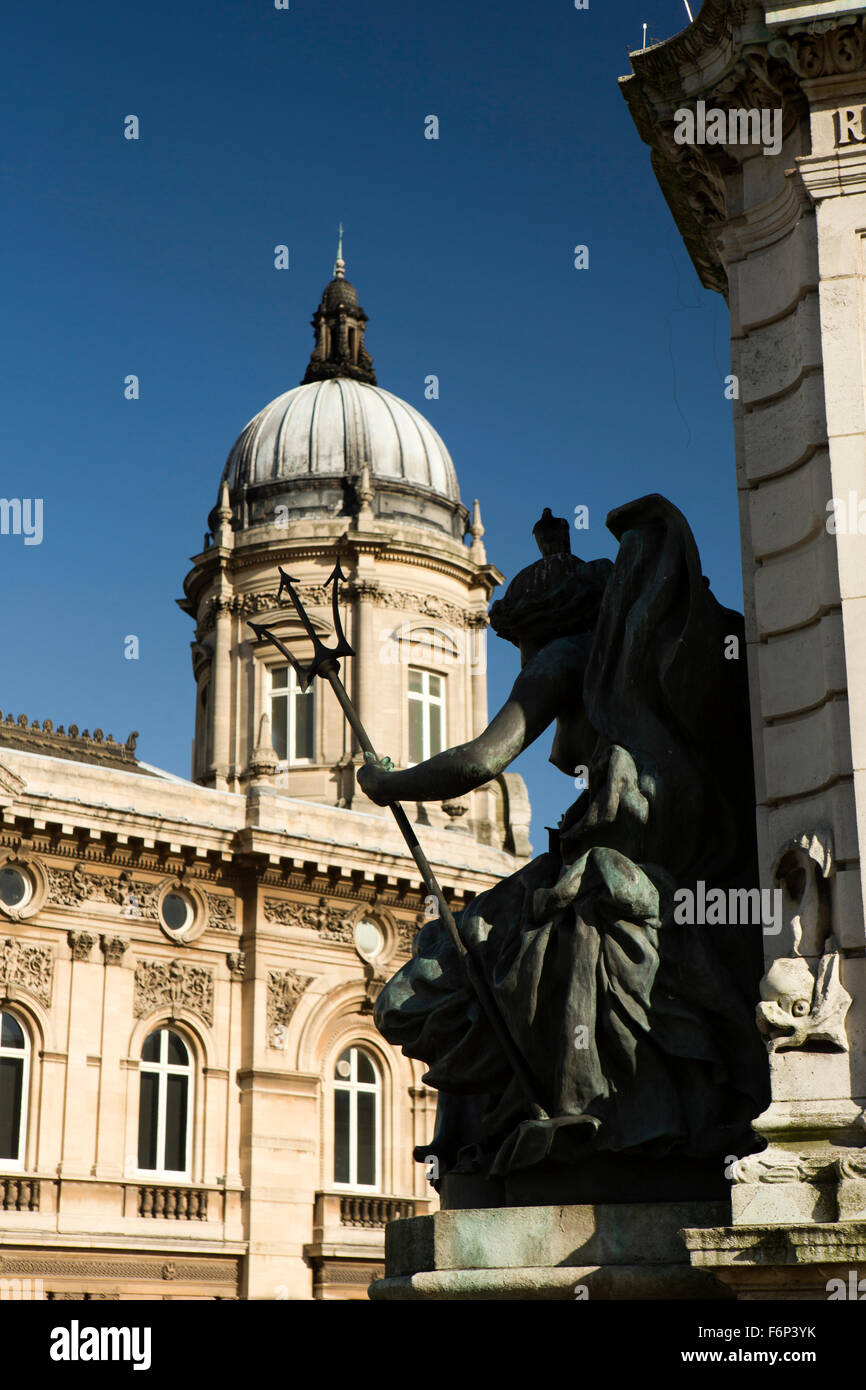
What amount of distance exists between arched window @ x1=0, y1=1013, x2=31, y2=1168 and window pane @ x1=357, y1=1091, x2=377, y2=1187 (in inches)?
274

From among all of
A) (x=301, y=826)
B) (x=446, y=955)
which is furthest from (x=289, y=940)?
(x=446, y=955)

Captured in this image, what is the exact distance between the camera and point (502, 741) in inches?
251

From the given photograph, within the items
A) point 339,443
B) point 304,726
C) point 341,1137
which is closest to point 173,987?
point 341,1137

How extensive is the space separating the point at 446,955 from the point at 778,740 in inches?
55.6

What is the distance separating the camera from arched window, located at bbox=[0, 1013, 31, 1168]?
30.1 meters

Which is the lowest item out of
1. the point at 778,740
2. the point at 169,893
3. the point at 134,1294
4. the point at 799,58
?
the point at 134,1294

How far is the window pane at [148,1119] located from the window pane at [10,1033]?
2.44m

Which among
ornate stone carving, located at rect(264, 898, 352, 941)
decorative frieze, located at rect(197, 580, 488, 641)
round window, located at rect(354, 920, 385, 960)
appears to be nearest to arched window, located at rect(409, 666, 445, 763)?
decorative frieze, located at rect(197, 580, 488, 641)

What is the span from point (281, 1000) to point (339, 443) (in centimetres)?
1802

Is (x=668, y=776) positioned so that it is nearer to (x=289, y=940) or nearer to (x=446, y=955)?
(x=446, y=955)

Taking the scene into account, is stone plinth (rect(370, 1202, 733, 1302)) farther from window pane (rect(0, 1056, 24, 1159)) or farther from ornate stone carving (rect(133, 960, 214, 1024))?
ornate stone carving (rect(133, 960, 214, 1024))

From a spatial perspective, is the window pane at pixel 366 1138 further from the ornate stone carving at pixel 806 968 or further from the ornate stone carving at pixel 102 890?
the ornate stone carving at pixel 806 968

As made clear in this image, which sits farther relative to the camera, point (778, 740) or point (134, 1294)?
point (134, 1294)
